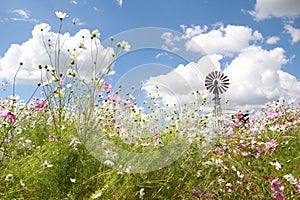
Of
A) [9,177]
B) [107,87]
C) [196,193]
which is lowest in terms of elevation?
[9,177]

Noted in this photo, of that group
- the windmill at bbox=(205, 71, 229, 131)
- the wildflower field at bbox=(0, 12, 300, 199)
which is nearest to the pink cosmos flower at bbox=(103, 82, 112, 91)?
the wildflower field at bbox=(0, 12, 300, 199)

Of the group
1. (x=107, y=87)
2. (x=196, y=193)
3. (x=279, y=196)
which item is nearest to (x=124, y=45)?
(x=107, y=87)

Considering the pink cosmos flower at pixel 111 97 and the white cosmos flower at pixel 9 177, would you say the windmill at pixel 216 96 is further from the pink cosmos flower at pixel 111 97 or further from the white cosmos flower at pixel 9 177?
the white cosmos flower at pixel 9 177

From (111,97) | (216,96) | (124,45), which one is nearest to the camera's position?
(124,45)

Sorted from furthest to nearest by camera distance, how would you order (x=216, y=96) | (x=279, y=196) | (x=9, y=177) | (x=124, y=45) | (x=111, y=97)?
1. (x=216, y=96)
2. (x=111, y=97)
3. (x=124, y=45)
4. (x=279, y=196)
5. (x=9, y=177)

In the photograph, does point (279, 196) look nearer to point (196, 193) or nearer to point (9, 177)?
point (196, 193)

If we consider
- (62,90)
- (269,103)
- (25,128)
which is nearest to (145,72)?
(62,90)

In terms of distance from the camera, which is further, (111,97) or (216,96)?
(216,96)

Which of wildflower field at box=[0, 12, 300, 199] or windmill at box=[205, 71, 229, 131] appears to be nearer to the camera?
wildflower field at box=[0, 12, 300, 199]

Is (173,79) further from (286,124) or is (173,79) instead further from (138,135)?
(286,124)

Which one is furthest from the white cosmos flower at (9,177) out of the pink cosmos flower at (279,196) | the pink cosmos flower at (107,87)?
the pink cosmos flower at (279,196)

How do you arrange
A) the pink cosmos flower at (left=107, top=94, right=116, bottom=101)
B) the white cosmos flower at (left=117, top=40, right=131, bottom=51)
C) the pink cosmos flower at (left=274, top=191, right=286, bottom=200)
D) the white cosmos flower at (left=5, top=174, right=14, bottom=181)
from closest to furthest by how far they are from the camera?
the white cosmos flower at (left=5, top=174, right=14, bottom=181) < the pink cosmos flower at (left=274, top=191, right=286, bottom=200) < the white cosmos flower at (left=117, top=40, right=131, bottom=51) < the pink cosmos flower at (left=107, top=94, right=116, bottom=101)

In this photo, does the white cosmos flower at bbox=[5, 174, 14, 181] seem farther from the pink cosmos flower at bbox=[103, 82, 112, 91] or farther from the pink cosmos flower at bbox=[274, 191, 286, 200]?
the pink cosmos flower at bbox=[274, 191, 286, 200]

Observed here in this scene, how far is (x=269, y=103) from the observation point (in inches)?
237
